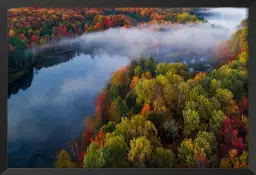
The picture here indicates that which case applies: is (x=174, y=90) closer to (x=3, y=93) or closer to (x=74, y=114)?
(x=74, y=114)

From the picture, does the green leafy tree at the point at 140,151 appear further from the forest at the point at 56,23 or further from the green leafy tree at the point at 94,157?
the forest at the point at 56,23

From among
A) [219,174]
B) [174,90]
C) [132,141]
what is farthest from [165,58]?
[219,174]

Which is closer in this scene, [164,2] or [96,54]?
[164,2]

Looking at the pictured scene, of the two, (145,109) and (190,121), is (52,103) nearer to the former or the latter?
(145,109)

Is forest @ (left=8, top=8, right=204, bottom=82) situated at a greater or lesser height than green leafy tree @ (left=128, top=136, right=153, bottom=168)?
greater

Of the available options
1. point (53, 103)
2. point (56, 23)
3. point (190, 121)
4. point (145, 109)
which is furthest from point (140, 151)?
point (56, 23)

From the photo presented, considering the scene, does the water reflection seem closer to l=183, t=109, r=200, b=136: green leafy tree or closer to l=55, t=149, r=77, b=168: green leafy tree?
l=55, t=149, r=77, b=168: green leafy tree

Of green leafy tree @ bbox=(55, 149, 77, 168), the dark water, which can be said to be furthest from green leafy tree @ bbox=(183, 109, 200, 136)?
green leafy tree @ bbox=(55, 149, 77, 168)

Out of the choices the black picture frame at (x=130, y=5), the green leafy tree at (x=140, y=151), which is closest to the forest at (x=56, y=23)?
the black picture frame at (x=130, y=5)
